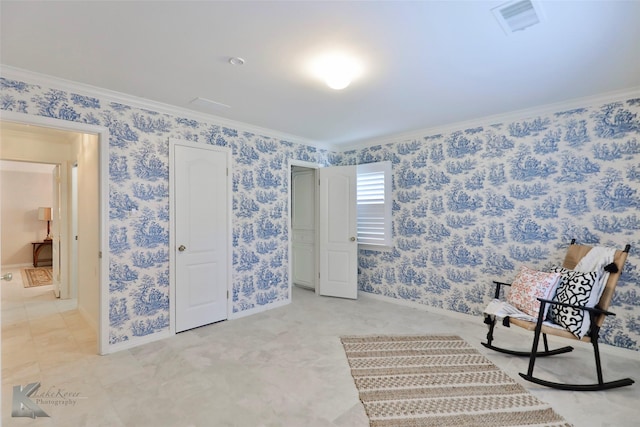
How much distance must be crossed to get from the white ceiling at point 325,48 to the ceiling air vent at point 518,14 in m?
0.04

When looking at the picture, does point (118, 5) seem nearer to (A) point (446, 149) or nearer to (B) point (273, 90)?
(B) point (273, 90)

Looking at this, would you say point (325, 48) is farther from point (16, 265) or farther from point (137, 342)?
point (16, 265)

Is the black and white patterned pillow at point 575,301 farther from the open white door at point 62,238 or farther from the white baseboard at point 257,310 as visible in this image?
the open white door at point 62,238

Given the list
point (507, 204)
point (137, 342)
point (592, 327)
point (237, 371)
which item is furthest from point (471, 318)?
point (137, 342)

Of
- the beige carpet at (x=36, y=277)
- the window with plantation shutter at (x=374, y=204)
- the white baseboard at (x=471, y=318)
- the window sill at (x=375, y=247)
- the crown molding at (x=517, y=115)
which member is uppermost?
the crown molding at (x=517, y=115)

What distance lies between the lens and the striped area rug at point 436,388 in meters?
2.02

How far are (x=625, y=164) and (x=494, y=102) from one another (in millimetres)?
1314

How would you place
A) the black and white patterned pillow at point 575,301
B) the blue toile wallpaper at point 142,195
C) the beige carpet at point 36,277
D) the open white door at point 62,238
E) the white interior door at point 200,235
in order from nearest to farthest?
the black and white patterned pillow at point 575,301 < the blue toile wallpaper at point 142,195 < the white interior door at point 200,235 < the open white door at point 62,238 < the beige carpet at point 36,277

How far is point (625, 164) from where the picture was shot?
9.61 ft

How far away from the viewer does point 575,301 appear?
247 cm

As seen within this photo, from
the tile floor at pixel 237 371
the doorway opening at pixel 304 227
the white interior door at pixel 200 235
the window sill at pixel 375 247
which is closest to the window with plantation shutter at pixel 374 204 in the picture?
the window sill at pixel 375 247

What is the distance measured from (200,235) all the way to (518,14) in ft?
11.3

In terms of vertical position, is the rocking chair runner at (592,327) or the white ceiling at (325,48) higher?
the white ceiling at (325,48)

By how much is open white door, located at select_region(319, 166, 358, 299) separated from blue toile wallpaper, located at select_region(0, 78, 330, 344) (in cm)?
129
